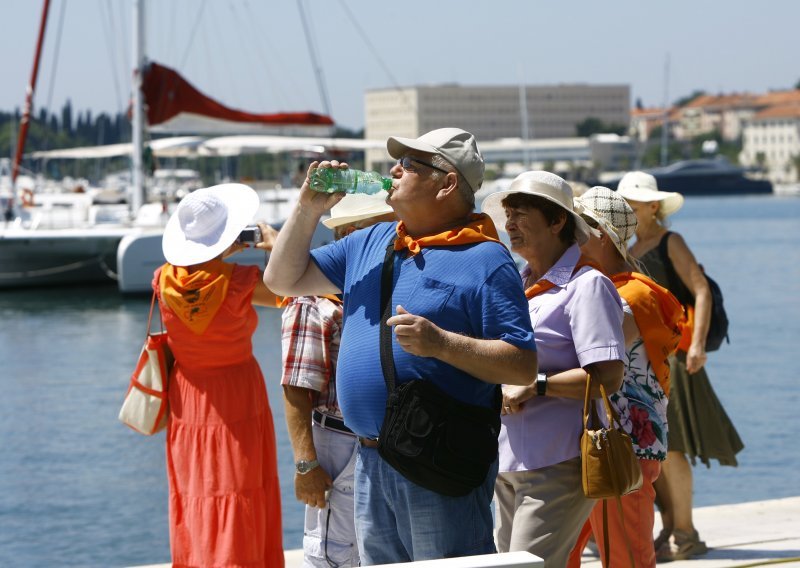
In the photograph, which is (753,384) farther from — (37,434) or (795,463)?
(37,434)

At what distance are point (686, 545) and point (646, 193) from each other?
4.80ft

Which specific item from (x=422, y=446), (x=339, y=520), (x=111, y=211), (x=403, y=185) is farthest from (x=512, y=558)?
(x=111, y=211)

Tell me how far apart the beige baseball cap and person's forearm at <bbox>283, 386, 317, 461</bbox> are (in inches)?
41.9

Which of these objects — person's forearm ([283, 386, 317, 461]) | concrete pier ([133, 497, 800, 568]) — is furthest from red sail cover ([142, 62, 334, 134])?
person's forearm ([283, 386, 317, 461])

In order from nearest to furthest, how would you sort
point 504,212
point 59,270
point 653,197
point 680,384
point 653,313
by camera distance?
1. point 504,212
2. point 653,313
3. point 653,197
4. point 680,384
5. point 59,270

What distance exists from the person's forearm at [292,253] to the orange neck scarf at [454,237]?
9.2 inches

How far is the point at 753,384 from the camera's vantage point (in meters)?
16.6

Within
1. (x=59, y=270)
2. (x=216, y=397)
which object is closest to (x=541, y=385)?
(x=216, y=397)

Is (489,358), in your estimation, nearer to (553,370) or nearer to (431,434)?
(431,434)

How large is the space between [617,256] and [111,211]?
30241 mm

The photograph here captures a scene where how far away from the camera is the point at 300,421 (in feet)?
13.9

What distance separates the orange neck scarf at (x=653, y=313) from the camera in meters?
4.18

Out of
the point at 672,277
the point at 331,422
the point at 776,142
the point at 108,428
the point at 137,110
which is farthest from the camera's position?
the point at 776,142

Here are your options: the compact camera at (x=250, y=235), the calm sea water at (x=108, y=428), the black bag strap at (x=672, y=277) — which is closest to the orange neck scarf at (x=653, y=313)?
the compact camera at (x=250, y=235)
